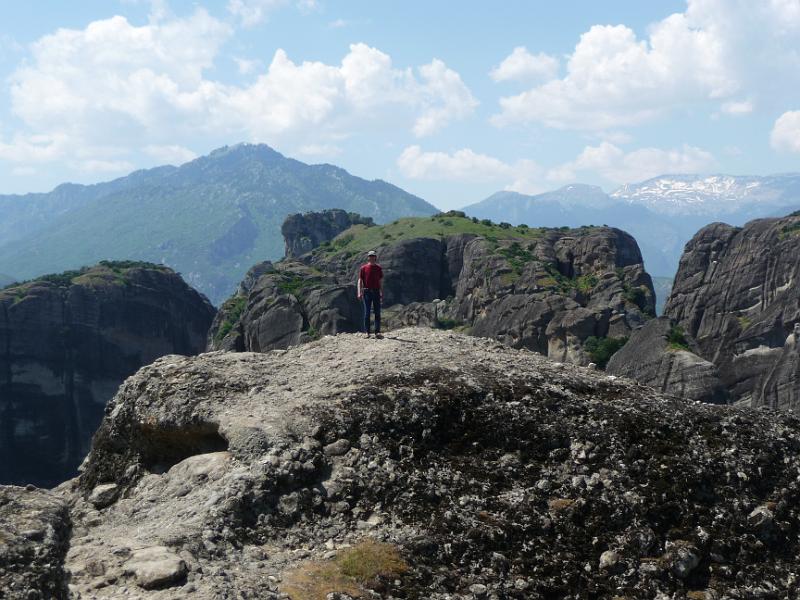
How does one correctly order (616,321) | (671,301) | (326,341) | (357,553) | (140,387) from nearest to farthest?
(357,553)
(140,387)
(326,341)
(616,321)
(671,301)

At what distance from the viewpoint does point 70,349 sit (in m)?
146

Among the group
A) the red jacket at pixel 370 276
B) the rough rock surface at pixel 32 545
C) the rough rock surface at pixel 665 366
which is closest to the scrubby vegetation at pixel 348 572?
the rough rock surface at pixel 32 545

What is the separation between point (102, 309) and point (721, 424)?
149264 millimetres

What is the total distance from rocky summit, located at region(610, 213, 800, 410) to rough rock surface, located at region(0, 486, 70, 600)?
254 feet

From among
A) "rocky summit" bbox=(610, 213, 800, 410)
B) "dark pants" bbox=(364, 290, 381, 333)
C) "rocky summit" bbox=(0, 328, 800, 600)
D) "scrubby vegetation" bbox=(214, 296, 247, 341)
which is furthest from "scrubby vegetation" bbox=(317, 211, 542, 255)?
"rocky summit" bbox=(0, 328, 800, 600)

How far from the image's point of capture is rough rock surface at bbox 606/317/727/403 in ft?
270

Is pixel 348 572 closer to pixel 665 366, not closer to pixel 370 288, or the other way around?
pixel 370 288

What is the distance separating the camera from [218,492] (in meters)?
15.2

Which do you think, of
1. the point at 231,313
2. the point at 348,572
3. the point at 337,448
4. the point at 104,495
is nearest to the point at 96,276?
the point at 231,313

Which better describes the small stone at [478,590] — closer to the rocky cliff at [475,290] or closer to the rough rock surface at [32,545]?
the rough rock surface at [32,545]

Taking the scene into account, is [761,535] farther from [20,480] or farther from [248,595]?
[20,480]

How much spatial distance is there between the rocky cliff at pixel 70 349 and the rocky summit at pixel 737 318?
9503cm

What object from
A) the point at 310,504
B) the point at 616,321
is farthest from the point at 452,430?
the point at 616,321

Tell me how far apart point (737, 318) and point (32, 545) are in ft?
359
